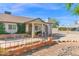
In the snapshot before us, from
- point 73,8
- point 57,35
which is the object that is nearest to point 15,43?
point 57,35

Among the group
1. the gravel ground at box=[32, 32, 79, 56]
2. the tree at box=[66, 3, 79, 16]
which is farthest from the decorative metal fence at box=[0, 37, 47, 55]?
the tree at box=[66, 3, 79, 16]

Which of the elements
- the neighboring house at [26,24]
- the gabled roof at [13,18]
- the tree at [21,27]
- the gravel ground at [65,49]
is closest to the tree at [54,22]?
the neighboring house at [26,24]

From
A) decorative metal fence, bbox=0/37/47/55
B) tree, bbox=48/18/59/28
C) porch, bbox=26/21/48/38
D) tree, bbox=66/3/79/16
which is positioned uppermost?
tree, bbox=66/3/79/16

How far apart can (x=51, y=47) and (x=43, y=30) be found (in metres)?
0.31

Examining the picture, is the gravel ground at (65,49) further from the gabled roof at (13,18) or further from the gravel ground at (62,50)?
the gabled roof at (13,18)

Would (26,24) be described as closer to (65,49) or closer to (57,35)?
(57,35)

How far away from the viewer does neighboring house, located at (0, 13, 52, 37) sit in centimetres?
675

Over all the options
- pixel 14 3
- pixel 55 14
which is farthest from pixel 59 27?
pixel 14 3

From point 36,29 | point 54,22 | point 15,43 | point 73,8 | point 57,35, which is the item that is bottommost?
point 15,43

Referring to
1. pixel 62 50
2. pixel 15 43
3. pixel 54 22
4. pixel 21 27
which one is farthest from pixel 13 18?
pixel 62 50

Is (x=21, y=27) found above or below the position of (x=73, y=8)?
below

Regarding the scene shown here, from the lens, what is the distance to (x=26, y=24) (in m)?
6.79

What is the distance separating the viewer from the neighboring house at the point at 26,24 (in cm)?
675

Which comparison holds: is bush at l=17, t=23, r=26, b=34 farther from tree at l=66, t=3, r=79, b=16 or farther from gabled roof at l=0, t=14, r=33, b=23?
tree at l=66, t=3, r=79, b=16
